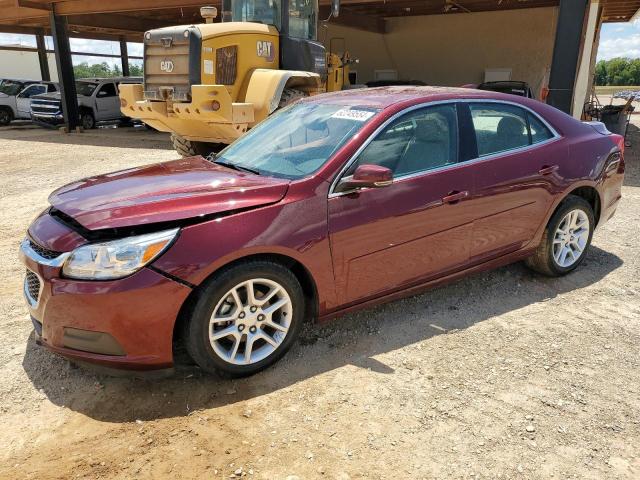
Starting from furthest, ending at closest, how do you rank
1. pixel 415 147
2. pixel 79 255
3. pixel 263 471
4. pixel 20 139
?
pixel 20 139 → pixel 415 147 → pixel 79 255 → pixel 263 471

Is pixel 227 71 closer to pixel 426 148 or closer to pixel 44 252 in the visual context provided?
pixel 426 148

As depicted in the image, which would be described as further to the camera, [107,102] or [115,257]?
[107,102]

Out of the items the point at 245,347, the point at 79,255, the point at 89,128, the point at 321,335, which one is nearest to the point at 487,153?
the point at 321,335

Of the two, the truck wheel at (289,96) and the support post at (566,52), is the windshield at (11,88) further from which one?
the support post at (566,52)

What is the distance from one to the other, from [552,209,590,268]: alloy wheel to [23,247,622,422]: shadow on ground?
172mm

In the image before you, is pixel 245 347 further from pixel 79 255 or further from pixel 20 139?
pixel 20 139

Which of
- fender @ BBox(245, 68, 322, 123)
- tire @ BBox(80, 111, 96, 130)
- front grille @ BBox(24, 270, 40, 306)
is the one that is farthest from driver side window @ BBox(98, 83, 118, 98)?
front grille @ BBox(24, 270, 40, 306)

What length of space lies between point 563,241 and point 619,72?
12349cm

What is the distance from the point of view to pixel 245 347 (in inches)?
117

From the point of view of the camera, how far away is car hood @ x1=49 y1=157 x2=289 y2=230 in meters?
2.73

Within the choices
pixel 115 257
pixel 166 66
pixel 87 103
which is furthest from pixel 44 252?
pixel 87 103

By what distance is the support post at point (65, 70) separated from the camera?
16734mm

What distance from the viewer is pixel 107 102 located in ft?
62.2

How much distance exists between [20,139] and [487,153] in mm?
16058
